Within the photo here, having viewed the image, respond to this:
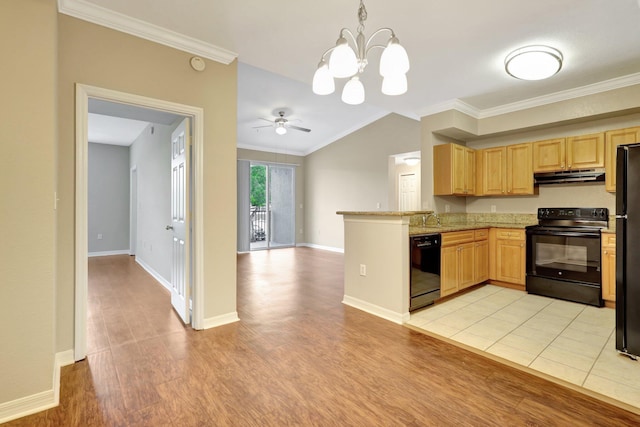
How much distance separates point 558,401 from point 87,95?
383cm

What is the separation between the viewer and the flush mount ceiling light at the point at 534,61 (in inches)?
113

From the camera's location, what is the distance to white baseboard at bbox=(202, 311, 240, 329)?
2881 millimetres

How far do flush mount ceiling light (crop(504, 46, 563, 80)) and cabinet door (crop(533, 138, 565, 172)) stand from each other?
1511mm

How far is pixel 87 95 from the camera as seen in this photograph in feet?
7.57

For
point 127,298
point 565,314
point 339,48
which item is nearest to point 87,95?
point 339,48

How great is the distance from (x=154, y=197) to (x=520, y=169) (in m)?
5.73

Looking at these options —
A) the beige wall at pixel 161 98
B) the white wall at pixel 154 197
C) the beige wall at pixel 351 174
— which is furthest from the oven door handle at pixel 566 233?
the white wall at pixel 154 197

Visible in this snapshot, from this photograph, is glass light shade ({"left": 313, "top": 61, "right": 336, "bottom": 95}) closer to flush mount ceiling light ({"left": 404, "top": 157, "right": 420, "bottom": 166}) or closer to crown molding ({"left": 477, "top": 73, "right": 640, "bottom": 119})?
crown molding ({"left": 477, "top": 73, "right": 640, "bottom": 119})

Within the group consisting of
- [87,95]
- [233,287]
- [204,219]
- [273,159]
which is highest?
[273,159]

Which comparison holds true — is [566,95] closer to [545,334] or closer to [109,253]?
[545,334]

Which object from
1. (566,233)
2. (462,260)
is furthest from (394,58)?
(566,233)

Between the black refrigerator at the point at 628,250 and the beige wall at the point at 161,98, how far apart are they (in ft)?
10.5

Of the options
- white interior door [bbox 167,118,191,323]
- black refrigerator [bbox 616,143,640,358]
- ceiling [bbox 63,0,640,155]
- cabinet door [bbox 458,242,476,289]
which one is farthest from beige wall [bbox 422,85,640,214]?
white interior door [bbox 167,118,191,323]

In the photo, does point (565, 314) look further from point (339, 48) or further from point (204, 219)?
point (204, 219)
